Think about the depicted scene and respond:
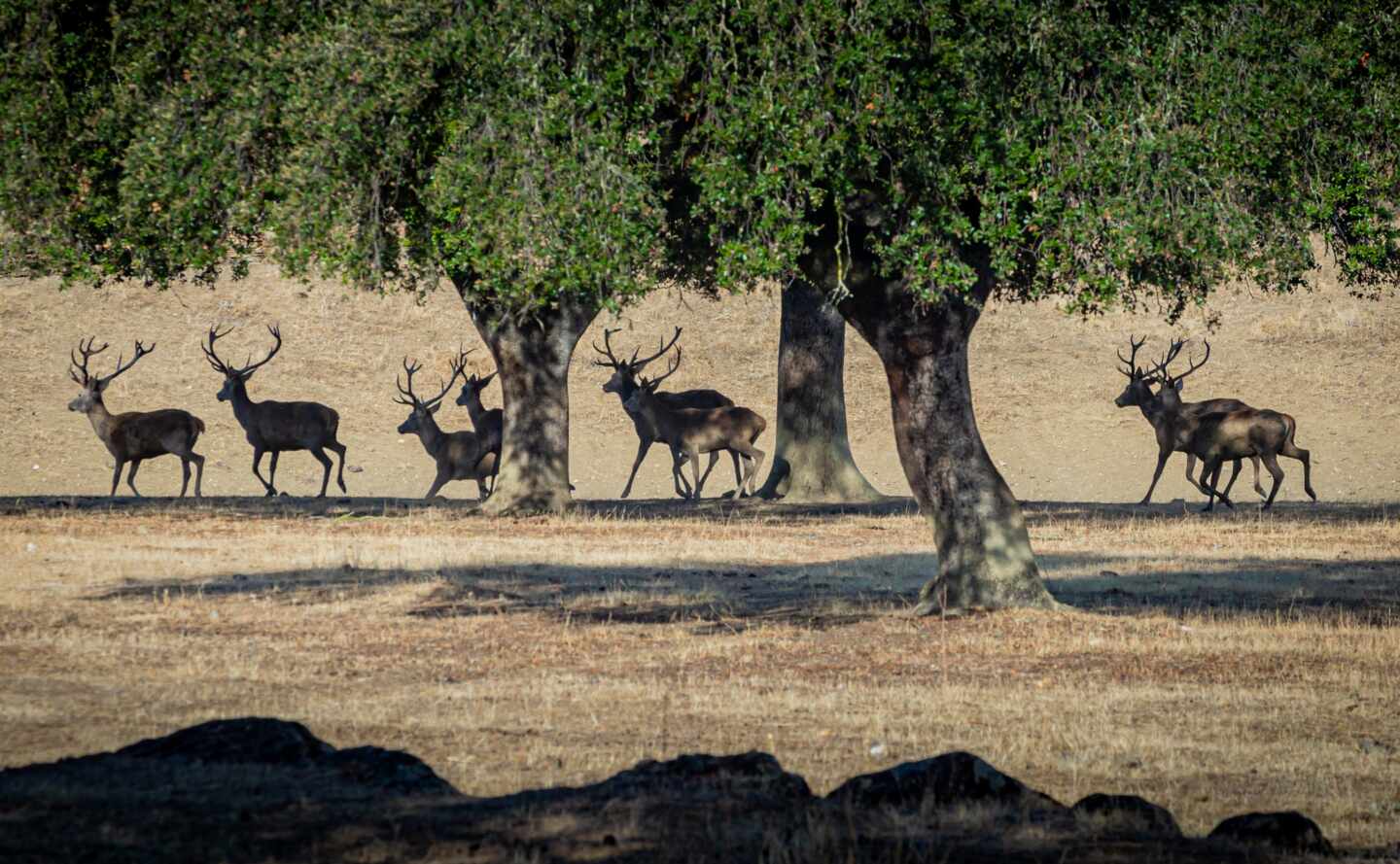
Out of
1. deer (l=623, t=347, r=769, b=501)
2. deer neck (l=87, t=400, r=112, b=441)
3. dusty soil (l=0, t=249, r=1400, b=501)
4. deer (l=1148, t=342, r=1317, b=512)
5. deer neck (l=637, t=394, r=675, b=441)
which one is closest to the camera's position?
deer (l=1148, t=342, r=1317, b=512)

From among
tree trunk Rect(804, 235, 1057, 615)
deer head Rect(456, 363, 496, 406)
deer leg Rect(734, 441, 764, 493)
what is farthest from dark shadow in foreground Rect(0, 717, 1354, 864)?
deer leg Rect(734, 441, 764, 493)

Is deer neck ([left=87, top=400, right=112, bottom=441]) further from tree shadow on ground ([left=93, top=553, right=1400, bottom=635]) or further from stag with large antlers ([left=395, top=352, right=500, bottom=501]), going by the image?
→ tree shadow on ground ([left=93, top=553, right=1400, bottom=635])

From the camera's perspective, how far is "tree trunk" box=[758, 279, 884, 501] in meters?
33.3

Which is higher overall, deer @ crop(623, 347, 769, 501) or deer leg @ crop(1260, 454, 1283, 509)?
deer @ crop(623, 347, 769, 501)

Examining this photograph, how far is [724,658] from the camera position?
1366 centimetres

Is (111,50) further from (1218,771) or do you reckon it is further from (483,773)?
(1218,771)

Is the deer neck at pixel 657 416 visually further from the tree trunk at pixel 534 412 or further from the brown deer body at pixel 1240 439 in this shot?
the brown deer body at pixel 1240 439

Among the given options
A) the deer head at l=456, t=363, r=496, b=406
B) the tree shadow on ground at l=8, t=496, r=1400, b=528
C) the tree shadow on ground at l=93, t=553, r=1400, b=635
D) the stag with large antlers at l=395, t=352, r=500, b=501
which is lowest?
the tree shadow on ground at l=93, t=553, r=1400, b=635

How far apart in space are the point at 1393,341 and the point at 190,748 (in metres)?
55.4

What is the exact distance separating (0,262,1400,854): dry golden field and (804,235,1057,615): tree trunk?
0.61m

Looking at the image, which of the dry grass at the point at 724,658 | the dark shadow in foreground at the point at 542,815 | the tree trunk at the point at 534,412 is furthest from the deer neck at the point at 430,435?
the dark shadow in foreground at the point at 542,815

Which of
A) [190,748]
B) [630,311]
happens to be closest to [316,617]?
[190,748]

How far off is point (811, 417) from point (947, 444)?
17286mm

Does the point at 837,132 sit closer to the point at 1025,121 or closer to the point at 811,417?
the point at 1025,121
